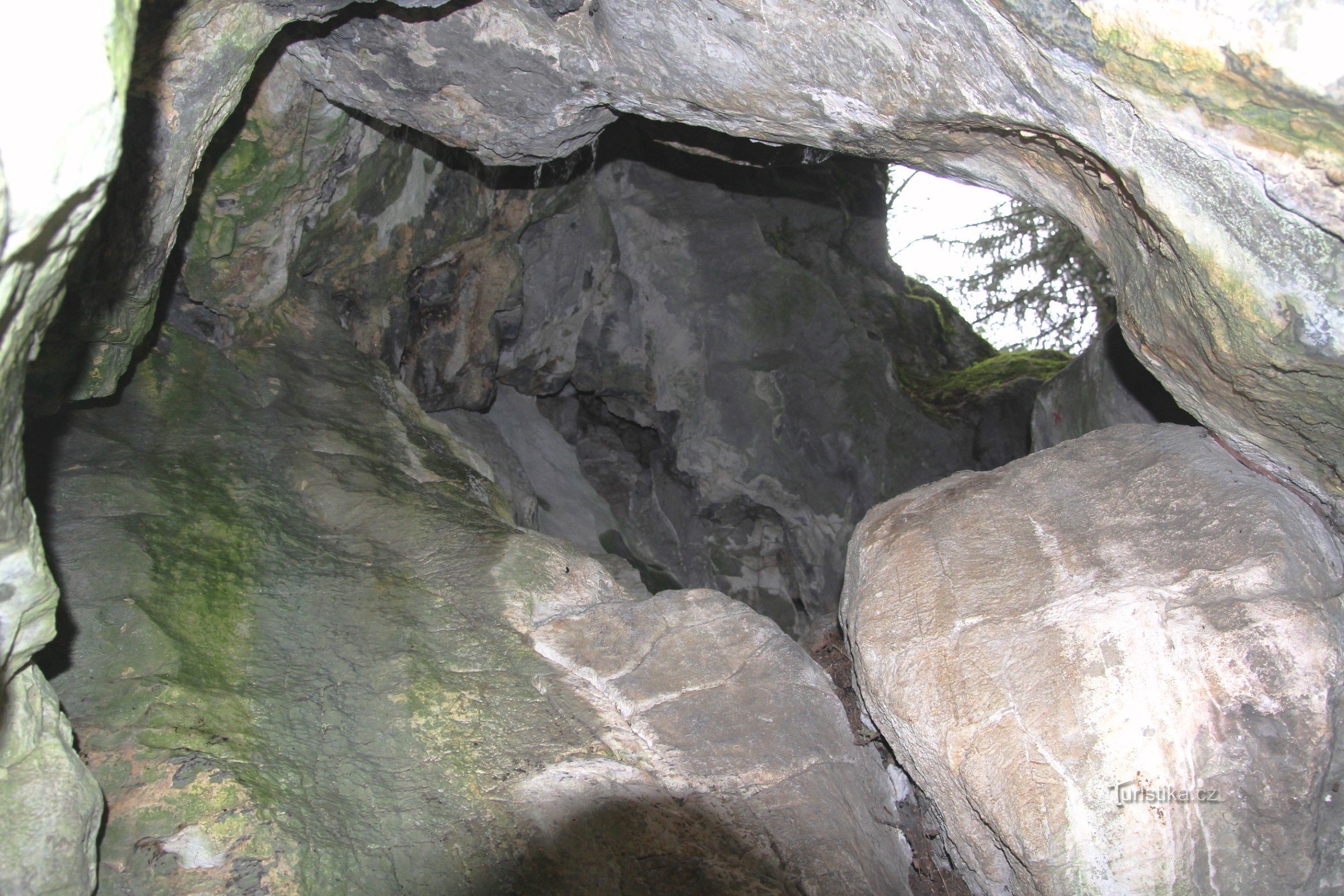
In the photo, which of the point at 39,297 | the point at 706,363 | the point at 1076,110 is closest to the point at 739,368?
the point at 706,363

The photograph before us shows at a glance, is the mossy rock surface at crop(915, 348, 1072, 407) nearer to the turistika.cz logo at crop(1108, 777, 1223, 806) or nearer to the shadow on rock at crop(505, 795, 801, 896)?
the turistika.cz logo at crop(1108, 777, 1223, 806)

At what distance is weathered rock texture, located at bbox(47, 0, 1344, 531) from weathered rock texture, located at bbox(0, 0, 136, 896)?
146cm

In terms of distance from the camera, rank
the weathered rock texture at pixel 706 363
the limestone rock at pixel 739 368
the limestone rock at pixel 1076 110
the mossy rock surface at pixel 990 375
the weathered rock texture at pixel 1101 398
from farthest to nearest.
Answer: the mossy rock surface at pixel 990 375 → the limestone rock at pixel 739 368 → the weathered rock texture at pixel 706 363 → the weathered rock texture at pixel 1101 398 → the limestone rock at pixel 1076 110

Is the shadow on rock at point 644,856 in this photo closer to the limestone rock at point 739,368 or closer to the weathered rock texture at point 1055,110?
the weathered rock texture at point 1055,110

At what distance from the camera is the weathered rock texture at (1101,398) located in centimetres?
364

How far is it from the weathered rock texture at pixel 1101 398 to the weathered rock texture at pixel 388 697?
1940mm

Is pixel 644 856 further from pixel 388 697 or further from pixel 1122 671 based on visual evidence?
pixel 1122 671

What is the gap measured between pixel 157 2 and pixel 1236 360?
2966mm

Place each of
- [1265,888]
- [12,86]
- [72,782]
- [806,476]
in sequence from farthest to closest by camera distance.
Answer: [806,476] < [1265,888] < [72,782] < [12,86]

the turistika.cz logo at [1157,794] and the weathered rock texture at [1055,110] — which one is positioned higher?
the weathered rock texture at [1055,110]

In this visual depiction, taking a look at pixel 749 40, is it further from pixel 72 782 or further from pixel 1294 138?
pixel 72 782

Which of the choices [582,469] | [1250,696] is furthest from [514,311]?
[1250,696]

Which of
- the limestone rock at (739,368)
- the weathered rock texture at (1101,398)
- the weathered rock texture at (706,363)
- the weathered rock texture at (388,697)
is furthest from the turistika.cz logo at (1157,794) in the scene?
the limestone rock at (739,368)

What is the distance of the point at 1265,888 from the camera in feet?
6.72
